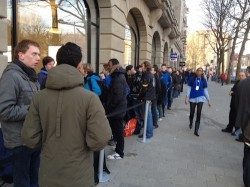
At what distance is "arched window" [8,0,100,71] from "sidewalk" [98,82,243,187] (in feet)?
10.0

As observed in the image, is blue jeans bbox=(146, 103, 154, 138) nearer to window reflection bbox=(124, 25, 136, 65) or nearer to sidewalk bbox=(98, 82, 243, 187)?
sidewalk bbox=(98, 82, 243, 187)

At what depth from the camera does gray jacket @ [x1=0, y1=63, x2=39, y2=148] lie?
347 centimetres

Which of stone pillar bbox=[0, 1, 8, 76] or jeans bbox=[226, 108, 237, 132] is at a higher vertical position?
stone pillar bbox=[0, 1, 8, 76]

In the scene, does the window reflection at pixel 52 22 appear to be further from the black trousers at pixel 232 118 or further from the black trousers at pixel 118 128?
the black trousers at pixel 232 118

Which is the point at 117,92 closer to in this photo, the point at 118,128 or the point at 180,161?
the point at 118,128

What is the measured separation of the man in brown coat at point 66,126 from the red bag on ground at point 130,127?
5764mm

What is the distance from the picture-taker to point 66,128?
285 centimetres

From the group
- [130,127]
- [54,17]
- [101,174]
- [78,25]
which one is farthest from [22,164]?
[78,25]

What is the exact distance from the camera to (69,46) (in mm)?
2930

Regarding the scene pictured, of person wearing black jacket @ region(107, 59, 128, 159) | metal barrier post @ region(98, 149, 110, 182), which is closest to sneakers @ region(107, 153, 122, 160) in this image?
person wearing black jacket @ region(107, 59, 128, 159)

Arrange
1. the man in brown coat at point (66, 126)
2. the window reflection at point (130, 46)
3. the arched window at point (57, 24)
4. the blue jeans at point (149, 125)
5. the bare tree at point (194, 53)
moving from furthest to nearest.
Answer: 1. the bare tree at point (194, 53)
2. the window reflection at point (130, 46)
3. the blue jeans at point (149, 125)
4. the arched window at point (57, 24)
5. the man in brown coat at point (66, 126)

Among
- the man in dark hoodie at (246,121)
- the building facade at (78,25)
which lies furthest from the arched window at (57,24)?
the man in dark hoodie at (246,121)

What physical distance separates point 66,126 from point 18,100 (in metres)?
1.00

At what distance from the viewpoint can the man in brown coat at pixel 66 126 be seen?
2795 mm
